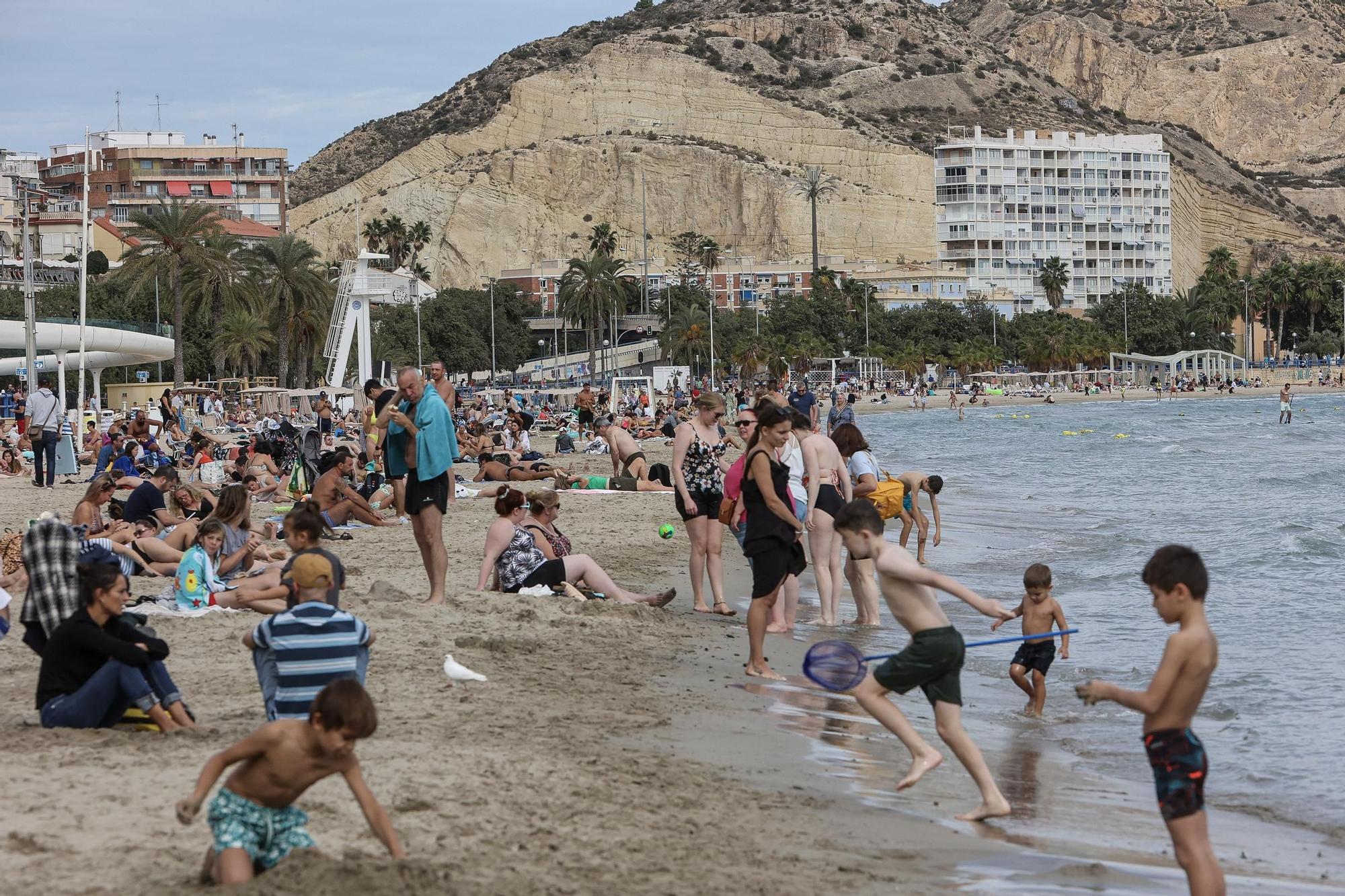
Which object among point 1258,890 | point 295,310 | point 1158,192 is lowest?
point 1258,890

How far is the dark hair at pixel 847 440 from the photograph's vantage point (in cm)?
1152

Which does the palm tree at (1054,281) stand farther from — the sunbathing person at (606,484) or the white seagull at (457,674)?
the white seagull at (457,674)

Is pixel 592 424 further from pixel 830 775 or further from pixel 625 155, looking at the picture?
pixel 625 155

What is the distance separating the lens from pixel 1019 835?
19.1 feet

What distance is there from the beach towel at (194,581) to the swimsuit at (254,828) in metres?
5.04

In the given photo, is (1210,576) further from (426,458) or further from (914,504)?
(426,458)

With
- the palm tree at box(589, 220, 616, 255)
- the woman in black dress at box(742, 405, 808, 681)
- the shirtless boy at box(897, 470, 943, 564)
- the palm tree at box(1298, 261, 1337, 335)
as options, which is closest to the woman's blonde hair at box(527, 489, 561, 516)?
the woman in black dress at box(742, 405, 808, 681)

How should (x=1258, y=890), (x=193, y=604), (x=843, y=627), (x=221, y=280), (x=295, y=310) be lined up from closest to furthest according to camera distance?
Result: (x=1258, y=890) → (x=193, y=604) → (x=843, y=627) → (x=221, y=280) → (x=295, y=310)

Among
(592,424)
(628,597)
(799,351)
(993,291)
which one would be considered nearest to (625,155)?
(993,291)

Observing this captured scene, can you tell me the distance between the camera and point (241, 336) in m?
62.7

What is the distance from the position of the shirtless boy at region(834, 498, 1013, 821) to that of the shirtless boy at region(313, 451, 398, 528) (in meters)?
9.02

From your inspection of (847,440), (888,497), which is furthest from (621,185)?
(847,440)

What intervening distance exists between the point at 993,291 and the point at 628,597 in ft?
395

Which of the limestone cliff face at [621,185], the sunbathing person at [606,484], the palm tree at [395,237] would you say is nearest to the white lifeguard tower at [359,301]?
the sunbathing person at [606,484]
